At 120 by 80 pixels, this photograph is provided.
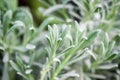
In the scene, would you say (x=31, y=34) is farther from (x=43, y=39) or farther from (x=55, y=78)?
(x=55, y=78)

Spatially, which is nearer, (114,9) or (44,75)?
(44,75)

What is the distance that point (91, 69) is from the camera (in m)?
0.94

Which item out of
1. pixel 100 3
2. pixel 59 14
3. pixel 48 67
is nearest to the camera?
pixel 48 67

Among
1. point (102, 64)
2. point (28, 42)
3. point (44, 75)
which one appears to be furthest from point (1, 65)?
point (102, 64)

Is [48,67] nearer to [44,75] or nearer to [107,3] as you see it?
[44,75]

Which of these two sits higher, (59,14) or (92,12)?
(59,14)

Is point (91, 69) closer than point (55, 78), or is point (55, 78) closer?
point (55, 78)

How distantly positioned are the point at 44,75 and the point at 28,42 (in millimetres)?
200

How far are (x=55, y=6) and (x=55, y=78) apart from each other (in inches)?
11.4

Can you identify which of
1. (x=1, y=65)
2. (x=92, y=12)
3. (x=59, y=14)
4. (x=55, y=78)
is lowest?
(x=55, y=78)

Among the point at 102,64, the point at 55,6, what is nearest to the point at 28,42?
the point at 55,6

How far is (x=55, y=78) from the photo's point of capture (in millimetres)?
783

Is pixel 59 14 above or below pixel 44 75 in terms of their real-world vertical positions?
→ above

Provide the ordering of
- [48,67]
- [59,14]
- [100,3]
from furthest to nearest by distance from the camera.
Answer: [59,14] → [100,3] → [48,67]
